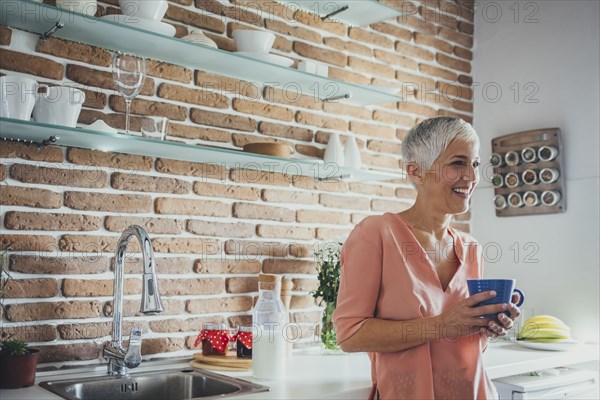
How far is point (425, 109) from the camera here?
10.8ft

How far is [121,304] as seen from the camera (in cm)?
207

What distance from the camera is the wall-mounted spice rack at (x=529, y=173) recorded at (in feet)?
10.00

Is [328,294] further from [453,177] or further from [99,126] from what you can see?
[99,126]

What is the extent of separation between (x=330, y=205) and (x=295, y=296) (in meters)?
0.43

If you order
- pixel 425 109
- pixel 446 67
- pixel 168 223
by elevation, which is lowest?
pixel 168 223

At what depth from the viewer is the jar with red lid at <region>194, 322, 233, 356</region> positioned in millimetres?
2260

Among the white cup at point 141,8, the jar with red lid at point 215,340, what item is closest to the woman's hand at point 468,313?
the jar with red lid at point 215,340

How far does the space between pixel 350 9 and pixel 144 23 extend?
1.01 meters

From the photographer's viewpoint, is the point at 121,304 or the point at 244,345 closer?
the point at 121,304

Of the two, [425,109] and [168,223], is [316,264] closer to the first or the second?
[168,223]

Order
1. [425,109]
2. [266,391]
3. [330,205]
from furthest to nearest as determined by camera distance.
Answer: [425,109]
[330,205]
[266,391]

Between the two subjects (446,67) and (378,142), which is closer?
(378,142)

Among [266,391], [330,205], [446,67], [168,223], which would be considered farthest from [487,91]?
[266,391]

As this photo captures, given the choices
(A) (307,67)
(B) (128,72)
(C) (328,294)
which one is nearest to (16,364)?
(B) (128,72)
